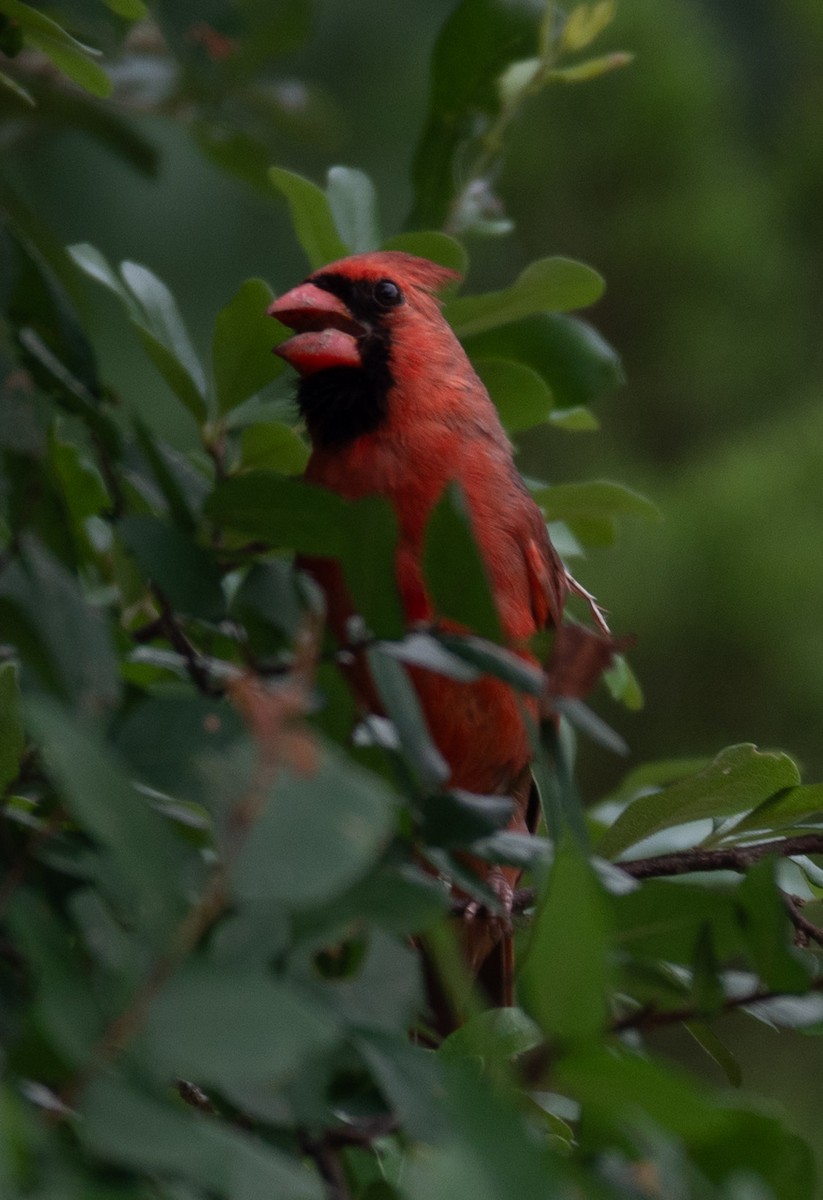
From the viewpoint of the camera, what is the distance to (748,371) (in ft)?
16.7

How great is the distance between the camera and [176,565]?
895 mm

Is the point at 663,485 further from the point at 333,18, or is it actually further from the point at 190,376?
the point at 190,376

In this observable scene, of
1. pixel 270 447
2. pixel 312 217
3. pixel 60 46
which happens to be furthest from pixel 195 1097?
pixel 312 217

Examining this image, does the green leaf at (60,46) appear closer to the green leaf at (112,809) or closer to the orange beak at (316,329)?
the orange beak at (316,329)

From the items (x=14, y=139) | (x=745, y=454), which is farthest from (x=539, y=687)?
(x=745, y=454)

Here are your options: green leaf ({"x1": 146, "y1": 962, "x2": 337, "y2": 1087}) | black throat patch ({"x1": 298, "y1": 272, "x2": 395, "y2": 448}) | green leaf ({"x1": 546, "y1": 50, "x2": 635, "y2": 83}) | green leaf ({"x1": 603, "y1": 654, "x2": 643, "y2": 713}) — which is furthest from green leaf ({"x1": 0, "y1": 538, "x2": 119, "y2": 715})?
green leaf ({"x1": 546, "y1": 50, "x2": 635, "y2": 83})

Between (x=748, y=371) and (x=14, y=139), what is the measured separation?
3439 mm

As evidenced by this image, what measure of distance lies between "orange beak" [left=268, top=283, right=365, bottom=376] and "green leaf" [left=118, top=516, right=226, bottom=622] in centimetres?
73

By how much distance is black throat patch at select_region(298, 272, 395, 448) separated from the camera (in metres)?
1.76

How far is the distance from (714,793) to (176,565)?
0.43 metres

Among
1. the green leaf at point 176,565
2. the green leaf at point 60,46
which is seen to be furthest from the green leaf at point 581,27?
the green leaf at point 176,565

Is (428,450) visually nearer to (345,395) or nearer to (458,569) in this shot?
(345,395)

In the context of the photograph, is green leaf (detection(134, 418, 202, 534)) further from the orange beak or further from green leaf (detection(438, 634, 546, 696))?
the orange beak

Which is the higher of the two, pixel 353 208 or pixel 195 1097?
pixel 353 208
